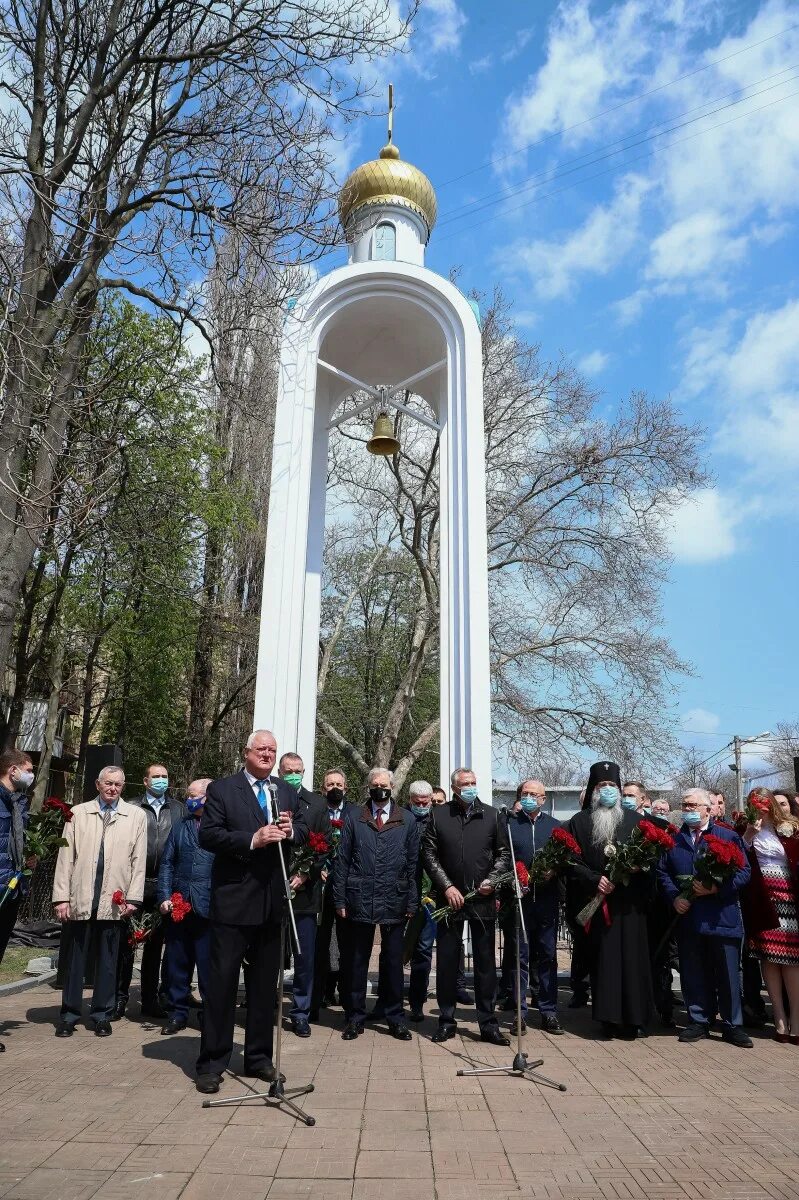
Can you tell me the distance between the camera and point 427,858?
7000mm

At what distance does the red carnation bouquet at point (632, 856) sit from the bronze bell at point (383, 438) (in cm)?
624

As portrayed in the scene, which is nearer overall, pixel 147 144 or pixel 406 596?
pixel 147 144

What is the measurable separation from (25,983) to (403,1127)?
5.15 meters

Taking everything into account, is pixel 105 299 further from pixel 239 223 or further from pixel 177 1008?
pixel 177 1008

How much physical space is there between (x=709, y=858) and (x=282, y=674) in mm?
5131

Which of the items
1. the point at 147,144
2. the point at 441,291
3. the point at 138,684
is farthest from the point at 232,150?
the point at 138,684

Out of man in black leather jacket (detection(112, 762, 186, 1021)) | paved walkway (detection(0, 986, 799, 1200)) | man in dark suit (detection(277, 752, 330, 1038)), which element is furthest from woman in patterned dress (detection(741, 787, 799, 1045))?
man in black leather jacket (detection(112, 762, 186, 1021))

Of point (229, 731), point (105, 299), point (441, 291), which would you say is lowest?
point (229, 731)

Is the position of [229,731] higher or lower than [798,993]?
higher

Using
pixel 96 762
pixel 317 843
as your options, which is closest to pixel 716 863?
pixel 317 843

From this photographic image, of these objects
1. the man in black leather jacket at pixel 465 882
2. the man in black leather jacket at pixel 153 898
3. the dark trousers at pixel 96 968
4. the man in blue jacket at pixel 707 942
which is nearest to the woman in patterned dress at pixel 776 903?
the man in blue jacket at pixel 707 942

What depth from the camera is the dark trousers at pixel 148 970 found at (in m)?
7.22

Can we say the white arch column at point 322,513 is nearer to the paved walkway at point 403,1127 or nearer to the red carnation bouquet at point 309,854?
the red carnation bouquet at point 309,854

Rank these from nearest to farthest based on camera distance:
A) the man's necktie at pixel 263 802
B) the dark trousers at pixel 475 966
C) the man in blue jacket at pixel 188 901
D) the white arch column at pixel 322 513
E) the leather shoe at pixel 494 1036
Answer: the man's necktie at pixel 263 802
the leather shoe at pixel 494 1036
the dark trousers at pixel 475 966
the man in blue jacket at pixel 188 901
the white arch column at pixel 322 513
